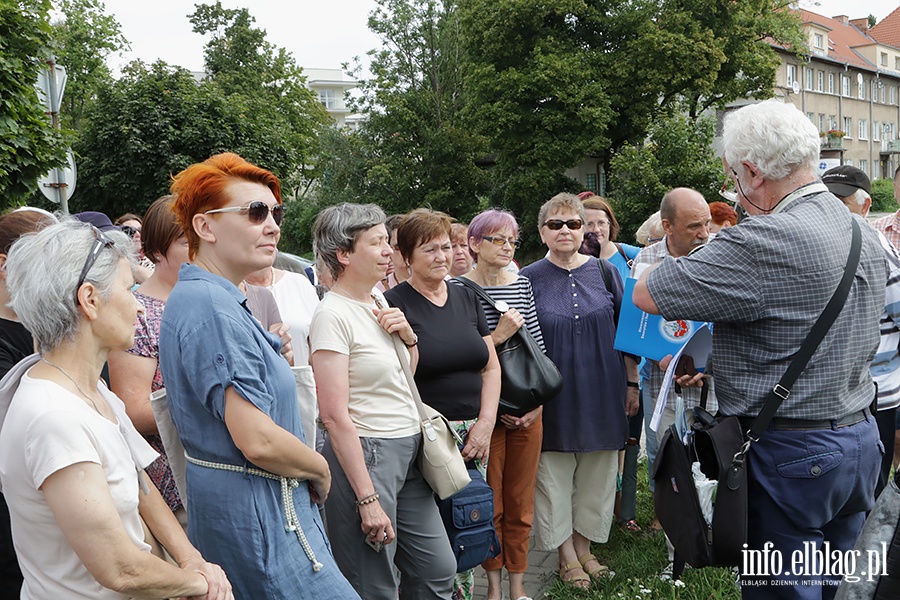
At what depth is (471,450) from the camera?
3895 millimetres

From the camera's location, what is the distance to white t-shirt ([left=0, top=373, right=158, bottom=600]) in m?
1.85

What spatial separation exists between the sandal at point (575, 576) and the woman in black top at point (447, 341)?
2.60 feet

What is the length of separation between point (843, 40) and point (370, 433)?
77051mm

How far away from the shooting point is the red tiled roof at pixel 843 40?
6134 centimetres

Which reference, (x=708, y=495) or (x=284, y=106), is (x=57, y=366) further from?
(x=284, y=106)

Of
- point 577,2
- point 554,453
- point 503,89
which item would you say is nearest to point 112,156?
point 554,453


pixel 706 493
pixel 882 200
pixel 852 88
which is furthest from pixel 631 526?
pixel 852 88

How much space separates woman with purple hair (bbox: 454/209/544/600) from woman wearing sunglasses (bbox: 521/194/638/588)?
19 cm

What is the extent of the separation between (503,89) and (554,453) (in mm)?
28317

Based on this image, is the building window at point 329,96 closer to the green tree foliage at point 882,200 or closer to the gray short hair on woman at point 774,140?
the green tree foliage at point 882,200

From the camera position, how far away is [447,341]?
3.81 meters

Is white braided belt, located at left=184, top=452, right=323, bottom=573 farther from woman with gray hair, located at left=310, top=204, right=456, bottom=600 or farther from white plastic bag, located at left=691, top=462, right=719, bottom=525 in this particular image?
white plastic bag, located at left=691, top=462, right=719, bottom=525

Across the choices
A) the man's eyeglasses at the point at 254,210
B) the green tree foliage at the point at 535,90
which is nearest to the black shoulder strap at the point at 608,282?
Result: the man's eyeglasses at the point at 254,210

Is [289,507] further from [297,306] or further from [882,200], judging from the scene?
[882,200]
